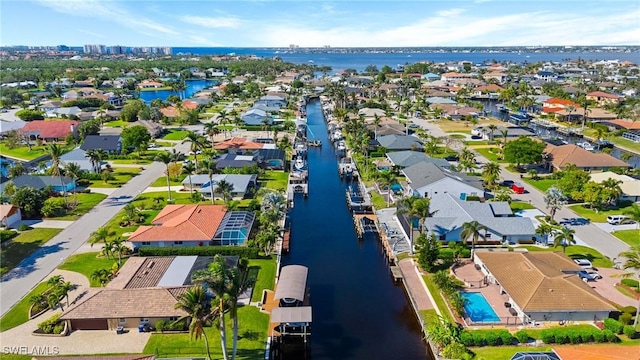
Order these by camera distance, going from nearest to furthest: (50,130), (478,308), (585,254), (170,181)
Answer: (478,308) → (585,254) → (170,181) → (50,130)

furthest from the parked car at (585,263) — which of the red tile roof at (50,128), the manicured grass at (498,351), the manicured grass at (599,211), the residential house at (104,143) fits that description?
the red tile roof at (50,128)

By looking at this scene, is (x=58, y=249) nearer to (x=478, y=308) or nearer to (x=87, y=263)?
(x=87, y=263)

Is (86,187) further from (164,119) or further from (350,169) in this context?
(164,119)

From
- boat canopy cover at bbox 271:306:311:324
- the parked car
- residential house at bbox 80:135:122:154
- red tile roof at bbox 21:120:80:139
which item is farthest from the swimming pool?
red tile roof at bbox 21:120:80:139

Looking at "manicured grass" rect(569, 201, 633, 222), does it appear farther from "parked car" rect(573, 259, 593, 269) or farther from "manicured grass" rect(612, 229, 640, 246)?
"parked car" rect(573, 259, 593, 269)

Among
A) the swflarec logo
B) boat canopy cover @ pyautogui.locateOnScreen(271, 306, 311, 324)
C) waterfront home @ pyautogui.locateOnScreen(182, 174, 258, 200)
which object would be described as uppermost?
waterfront home @ pyautogui.locateOnScreen(182, 174, 258, 200)

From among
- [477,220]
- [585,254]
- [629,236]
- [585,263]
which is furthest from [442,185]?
[629,236]
